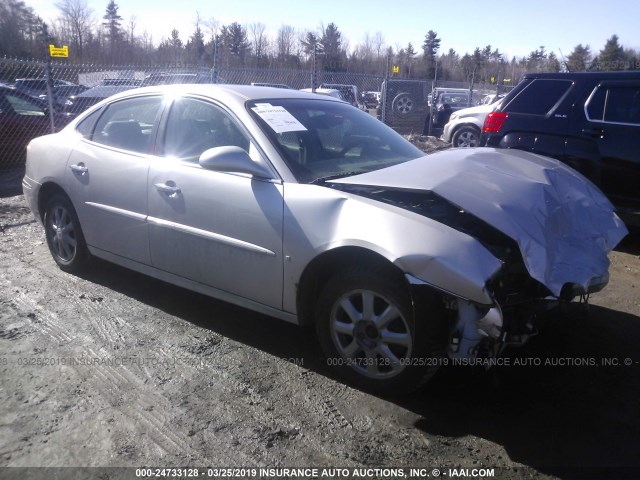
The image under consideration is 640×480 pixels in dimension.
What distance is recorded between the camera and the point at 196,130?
4027mm

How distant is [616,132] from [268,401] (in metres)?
4.71

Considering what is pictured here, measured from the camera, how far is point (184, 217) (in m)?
3.81

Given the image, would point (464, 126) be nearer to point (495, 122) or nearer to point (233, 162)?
point (495, 122)

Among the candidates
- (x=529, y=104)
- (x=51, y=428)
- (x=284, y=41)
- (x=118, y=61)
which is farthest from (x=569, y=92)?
(x=284, y=41)

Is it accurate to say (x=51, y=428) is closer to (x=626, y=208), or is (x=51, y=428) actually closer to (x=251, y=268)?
(x=251, y=268)

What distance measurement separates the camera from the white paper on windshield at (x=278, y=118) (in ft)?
12.2

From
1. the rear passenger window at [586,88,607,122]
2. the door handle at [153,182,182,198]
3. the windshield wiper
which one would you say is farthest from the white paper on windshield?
the rear passenger window at [586,88,607,122]

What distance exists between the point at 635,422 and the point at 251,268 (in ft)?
7.42

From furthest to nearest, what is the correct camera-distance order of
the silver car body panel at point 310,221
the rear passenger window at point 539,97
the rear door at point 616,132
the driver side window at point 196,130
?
the rear passenger window at point 539,97 < the rear door at point 616,132 < the driver side window at point 196,130 < the silver car body panel at point 310,221

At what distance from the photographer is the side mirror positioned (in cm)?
340

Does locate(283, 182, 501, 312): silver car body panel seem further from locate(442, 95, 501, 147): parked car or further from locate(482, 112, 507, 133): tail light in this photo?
locate(442, 95, 501, 147): parked car

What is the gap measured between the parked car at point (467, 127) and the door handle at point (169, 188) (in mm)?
10320

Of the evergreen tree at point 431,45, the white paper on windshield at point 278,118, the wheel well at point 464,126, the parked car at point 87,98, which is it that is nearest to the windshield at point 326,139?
the white paper on windshield at point 278,118

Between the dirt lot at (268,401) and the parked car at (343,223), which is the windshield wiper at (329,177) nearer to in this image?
the parked car at (343,223)
